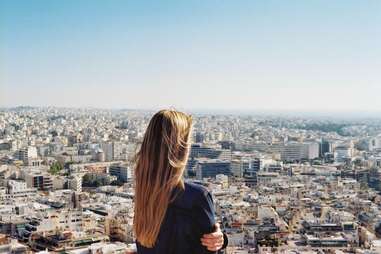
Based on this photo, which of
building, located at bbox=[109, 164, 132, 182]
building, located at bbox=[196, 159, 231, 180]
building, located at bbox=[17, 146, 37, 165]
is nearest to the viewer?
building, located at bbox=[109, 164, 132, 182]

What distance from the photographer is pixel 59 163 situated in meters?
19.4

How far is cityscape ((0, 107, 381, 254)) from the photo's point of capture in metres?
8.66

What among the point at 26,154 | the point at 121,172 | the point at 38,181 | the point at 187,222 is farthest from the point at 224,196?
the point at 187,222

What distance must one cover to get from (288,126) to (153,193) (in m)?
39.9

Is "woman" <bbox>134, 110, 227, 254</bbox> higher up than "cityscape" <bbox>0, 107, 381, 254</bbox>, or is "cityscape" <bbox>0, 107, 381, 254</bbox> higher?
"woman" <bbox>134, 110, 227, 254</bbox>

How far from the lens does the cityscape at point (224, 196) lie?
8.66m

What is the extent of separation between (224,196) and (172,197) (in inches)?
482

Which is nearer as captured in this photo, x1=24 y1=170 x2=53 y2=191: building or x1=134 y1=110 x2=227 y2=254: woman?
x1=134 y1=110 x2=227 y2=254: woman

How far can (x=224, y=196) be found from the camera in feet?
42.7

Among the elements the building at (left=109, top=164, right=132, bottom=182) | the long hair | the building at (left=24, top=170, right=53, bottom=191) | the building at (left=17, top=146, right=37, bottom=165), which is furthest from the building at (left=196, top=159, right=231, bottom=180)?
the long hair

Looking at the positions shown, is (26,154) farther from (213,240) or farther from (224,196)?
(213,240)

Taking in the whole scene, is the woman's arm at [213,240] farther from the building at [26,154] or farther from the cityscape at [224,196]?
the building at [26,154]

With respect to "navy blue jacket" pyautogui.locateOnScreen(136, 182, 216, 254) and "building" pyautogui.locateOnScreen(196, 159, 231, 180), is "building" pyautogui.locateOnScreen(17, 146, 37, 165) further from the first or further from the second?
"navy blue jacket" pyautogui.locateOnScreen(136, 182, 216, 254)

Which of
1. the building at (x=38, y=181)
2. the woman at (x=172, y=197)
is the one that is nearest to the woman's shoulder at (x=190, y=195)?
the woman at (x=172, y=197)
